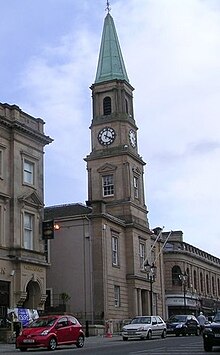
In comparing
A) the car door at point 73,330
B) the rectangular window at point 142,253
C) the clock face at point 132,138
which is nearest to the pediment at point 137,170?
the clock face at point 132,138

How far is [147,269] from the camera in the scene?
5819 centimetres

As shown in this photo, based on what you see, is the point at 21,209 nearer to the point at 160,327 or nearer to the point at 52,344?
the point at 160,327

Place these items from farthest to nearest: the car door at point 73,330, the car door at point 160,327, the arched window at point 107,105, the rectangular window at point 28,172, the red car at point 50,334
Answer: the arched window at point 107,105 → the rectangular window at point 28,172 → the car door at point 160,327 → the car door at point 73,330 → the red car at point 50,334

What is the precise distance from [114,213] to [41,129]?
15833mm

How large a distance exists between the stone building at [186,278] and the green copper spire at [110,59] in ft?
79.3

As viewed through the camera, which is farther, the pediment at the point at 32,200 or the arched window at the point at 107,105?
the arched window at the point at 107,105

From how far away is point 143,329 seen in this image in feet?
117

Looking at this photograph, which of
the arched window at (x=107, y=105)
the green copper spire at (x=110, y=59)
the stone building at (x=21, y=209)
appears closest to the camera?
the stone building at (x=21, y=209)

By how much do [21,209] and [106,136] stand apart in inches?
813

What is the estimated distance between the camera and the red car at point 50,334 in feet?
87.5

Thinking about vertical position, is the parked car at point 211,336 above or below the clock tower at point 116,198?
below

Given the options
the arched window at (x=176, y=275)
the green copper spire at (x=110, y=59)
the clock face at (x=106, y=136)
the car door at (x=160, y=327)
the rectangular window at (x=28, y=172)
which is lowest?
the car door at (x=160, y=327)

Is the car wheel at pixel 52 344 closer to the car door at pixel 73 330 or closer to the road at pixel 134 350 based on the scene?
the road at pixel 134 350

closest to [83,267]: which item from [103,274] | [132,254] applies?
[103,274]
